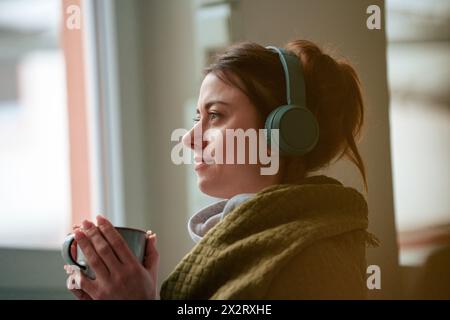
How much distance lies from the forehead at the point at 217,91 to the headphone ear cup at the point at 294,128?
6 centimetres

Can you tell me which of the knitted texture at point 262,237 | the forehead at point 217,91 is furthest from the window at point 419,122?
the forehead at point 217,91

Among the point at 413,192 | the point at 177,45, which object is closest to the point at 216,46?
the point at 177,45

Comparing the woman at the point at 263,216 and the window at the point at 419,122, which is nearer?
the woman at the point at 263,216

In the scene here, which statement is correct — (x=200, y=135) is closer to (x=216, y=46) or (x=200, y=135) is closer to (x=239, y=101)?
(x=239, y=101)

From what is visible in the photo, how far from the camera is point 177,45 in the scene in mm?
1141

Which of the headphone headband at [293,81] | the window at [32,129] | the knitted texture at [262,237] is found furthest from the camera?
the window at [32,129]

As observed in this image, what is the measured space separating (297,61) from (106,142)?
43cm

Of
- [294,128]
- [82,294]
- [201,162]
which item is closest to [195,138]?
[201,162]

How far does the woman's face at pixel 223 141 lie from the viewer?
2.92 feet

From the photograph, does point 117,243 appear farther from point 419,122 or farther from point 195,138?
point 419,122

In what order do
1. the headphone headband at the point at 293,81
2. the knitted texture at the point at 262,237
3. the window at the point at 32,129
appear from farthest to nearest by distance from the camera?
the window at the point at 32,129
the headphone headband at the point at 293,81
the knitted texture at the point at 262,237

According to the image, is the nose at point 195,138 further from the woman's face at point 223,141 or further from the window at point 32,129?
the window at point 32,129

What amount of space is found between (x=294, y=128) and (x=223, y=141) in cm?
11

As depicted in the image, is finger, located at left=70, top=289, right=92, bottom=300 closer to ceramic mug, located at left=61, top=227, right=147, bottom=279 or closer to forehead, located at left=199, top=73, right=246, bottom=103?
ceramic mug, located at left=61, top=227, right=147, bottom=279
